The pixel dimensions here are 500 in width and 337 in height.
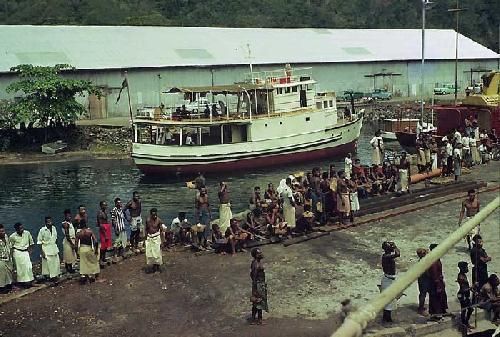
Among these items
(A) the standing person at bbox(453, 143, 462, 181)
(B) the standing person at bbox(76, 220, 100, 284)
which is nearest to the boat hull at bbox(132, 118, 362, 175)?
(A) the standing person at bbox(453, 143, 462, 181)

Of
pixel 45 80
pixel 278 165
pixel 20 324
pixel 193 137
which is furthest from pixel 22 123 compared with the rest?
pixel 20 324

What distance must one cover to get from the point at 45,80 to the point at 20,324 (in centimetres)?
3108

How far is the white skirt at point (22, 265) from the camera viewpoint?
13797 millimetres

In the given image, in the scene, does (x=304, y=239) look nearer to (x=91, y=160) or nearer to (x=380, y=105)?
(x=91, y=160)

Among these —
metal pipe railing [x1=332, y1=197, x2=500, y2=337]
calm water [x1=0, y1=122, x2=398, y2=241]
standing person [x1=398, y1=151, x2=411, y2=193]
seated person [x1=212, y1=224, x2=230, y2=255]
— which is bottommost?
calm water [x1=0, y1=122, x2=398, y2=241]

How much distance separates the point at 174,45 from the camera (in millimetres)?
53594

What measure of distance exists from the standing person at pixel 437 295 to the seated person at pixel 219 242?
5950mm

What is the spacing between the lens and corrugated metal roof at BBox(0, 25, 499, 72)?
48.1 meters

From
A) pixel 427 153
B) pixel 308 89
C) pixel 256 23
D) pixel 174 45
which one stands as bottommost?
pixel 427 153

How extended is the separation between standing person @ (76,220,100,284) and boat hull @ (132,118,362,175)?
19.0 m

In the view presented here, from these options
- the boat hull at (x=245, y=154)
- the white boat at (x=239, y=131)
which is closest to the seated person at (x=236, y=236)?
the white boat at (x=239, y=131)

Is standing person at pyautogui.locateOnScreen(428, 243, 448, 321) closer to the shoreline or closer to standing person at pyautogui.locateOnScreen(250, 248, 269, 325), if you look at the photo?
standing person at pyautogui.locateOnScreen(250, 248, 269, 325)

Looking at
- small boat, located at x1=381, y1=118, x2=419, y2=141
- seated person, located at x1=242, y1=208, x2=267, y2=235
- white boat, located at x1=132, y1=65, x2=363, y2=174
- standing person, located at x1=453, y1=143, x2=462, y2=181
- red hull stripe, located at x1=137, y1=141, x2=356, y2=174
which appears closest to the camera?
seated person, located at x1=242, y1=208, x2=267, y2=235

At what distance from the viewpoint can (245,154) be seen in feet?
116
